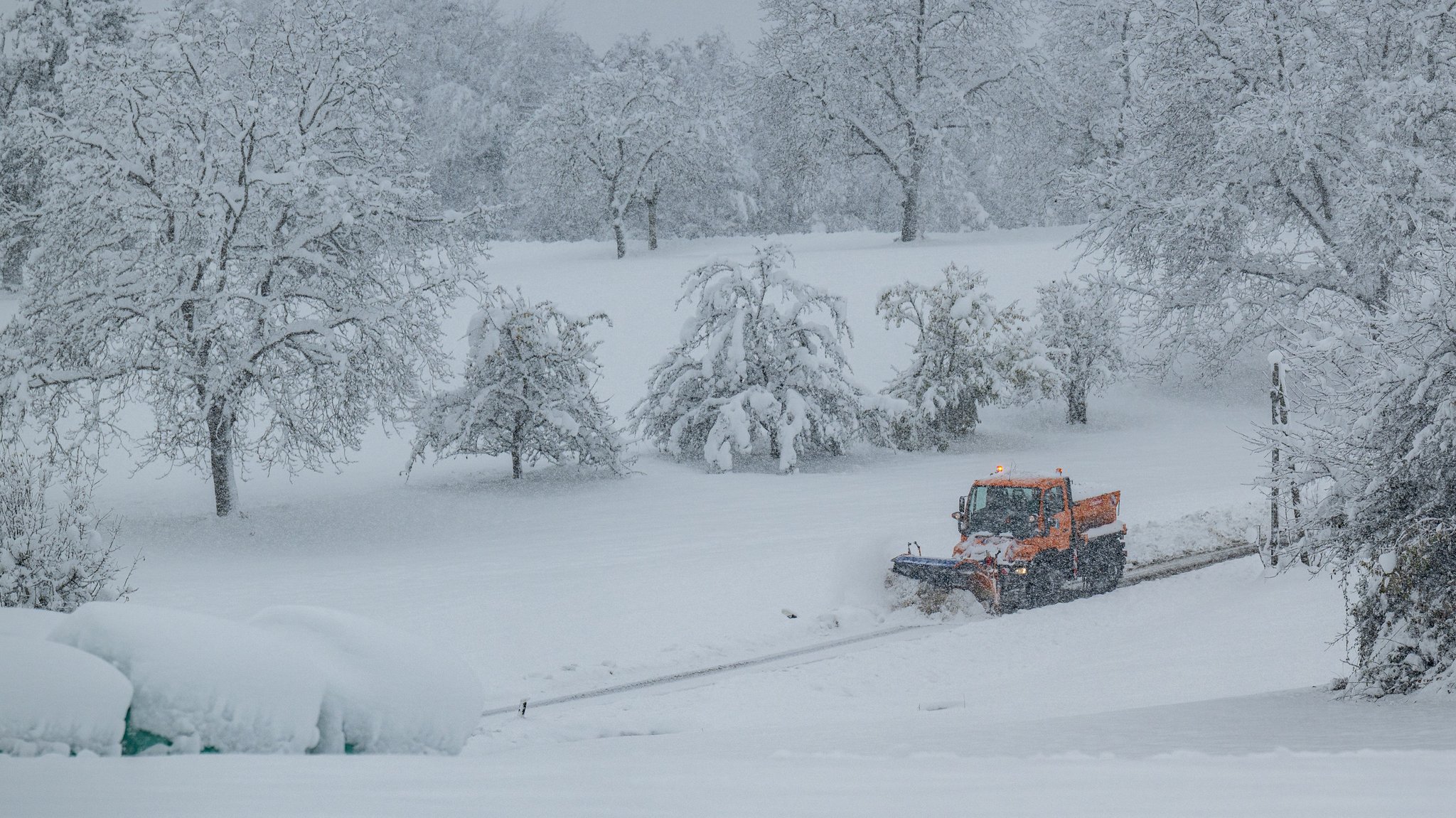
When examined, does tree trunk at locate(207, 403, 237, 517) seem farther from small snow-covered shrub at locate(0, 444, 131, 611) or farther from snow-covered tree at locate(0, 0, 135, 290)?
small snow-covered shrub at locate(0, 444, 131, 611)

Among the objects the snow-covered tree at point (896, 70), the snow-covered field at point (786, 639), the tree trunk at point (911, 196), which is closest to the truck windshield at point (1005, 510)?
the snow-covered field at point (786, 639)

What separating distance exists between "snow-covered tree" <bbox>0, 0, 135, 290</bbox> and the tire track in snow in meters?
13.9

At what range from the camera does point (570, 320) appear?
26266 millimetres

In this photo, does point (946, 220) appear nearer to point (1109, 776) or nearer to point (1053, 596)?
point (1053, 596)

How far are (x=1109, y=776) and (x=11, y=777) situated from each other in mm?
4166

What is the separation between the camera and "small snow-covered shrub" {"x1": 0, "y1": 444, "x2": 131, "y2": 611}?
11070mm

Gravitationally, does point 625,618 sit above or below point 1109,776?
below

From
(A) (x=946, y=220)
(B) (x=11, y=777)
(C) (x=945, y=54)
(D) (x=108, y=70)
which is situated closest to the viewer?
(B) (x=11, y=777)

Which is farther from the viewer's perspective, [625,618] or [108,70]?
[108,70]

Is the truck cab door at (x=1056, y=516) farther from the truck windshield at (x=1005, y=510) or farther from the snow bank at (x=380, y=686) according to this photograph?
the snow bank at (x=380, y=686)

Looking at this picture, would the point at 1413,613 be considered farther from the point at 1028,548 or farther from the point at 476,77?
the point at 476,77

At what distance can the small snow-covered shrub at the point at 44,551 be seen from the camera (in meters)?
11.1

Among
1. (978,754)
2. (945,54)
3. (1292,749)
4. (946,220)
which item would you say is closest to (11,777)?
(978,754)

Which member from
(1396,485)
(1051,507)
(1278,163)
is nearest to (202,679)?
(1396,485)
